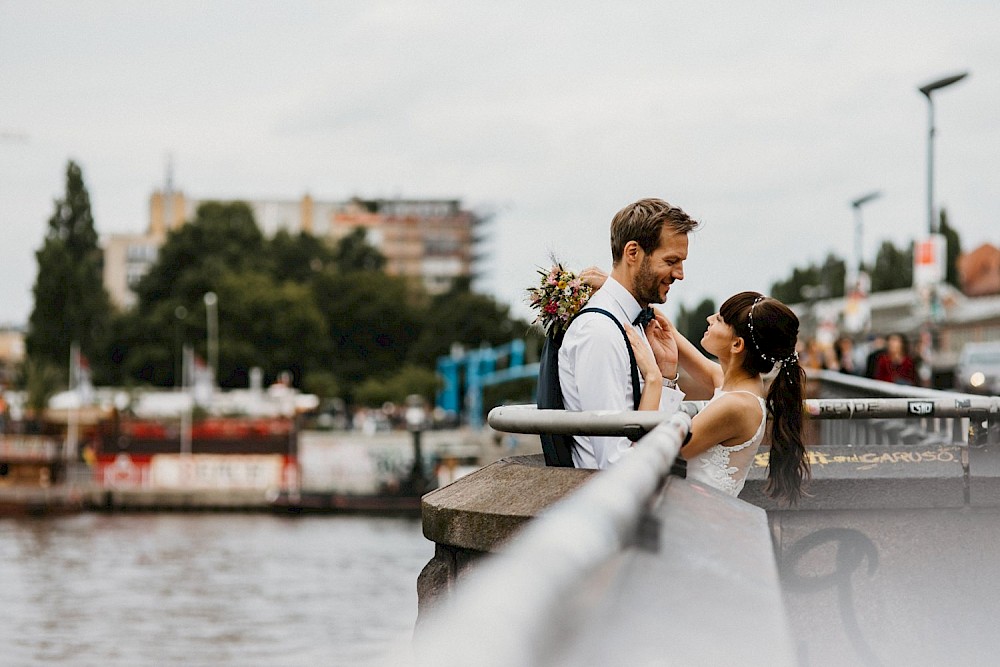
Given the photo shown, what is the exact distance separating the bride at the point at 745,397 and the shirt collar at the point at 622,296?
128 mm

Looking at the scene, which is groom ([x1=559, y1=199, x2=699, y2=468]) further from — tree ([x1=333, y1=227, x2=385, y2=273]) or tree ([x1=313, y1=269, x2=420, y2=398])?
tree ([x1=333, y1=227, x2=385, y2=273])

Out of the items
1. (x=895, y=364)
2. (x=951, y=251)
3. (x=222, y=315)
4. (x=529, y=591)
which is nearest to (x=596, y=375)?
(x=529, y=591)

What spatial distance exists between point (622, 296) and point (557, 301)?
189 mm

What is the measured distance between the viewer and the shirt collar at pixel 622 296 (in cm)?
461

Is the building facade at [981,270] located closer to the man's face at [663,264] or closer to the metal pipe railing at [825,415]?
the metal pipe railing at [825,415]

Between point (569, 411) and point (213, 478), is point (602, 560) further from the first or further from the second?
point (213, 478)

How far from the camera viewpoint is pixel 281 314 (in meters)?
101

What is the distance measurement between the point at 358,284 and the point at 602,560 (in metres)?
110

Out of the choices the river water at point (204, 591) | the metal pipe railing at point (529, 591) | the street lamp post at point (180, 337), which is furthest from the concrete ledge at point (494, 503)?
the street lamp post at point (180, 337)

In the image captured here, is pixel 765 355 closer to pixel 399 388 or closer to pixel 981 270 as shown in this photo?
pixel 399 388

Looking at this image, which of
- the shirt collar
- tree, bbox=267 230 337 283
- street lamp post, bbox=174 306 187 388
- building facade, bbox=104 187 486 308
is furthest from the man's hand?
building facade, bbox=104 187 486 308

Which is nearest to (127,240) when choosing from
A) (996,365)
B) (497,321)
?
(497,321)

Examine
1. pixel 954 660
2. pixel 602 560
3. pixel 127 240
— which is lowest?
pixel 954 660

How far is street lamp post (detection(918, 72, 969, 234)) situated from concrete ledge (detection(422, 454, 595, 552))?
27609 millimetres
